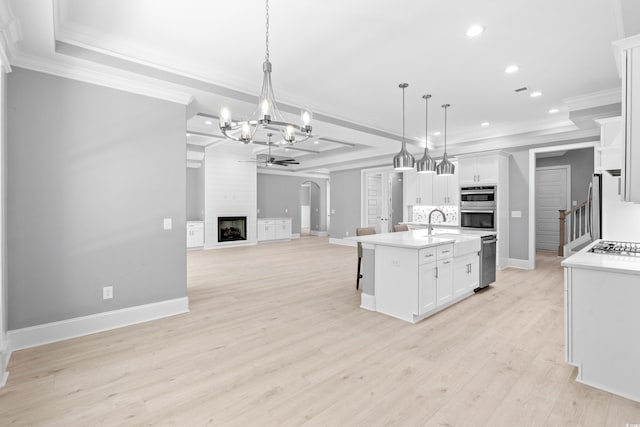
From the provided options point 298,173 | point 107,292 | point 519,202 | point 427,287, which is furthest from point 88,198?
point 298,173

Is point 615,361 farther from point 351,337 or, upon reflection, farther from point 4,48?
point 4,48

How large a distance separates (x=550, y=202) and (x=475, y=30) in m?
7.58

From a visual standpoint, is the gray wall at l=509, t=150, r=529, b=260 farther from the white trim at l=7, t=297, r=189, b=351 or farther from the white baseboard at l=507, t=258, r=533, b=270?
the white trim at l=7, t=297, r=189, b=351

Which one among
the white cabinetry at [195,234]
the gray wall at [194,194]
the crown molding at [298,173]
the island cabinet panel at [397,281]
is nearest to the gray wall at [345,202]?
the crown molding at [298,173]

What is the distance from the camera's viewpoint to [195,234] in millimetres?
8625

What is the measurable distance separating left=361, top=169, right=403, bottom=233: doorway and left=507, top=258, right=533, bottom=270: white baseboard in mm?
3164

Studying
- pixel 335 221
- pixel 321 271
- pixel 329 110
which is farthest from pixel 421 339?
pixel 335 221

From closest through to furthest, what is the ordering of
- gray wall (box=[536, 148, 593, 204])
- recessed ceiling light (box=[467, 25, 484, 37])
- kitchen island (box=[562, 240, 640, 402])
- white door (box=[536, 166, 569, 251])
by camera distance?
kitchen island (box=[562, 240, 640, 402]) → recessed ceiling light (box=[467, 25, 484, 37]) → gray wall (box=[536, 148, 593, 204]) → white door (box=[536, 166, 569, 251])

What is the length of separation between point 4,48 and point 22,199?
1.27m

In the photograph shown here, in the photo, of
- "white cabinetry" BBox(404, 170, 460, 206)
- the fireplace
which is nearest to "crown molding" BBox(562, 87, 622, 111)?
"white cabinetry" BBox(404, 170, 460, 206)

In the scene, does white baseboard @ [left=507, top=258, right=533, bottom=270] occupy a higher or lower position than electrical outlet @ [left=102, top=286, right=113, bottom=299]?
lower

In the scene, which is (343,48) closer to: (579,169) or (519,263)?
(519,263)

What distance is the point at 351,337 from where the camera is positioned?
298cm

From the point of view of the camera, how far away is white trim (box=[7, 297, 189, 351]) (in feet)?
9.09
